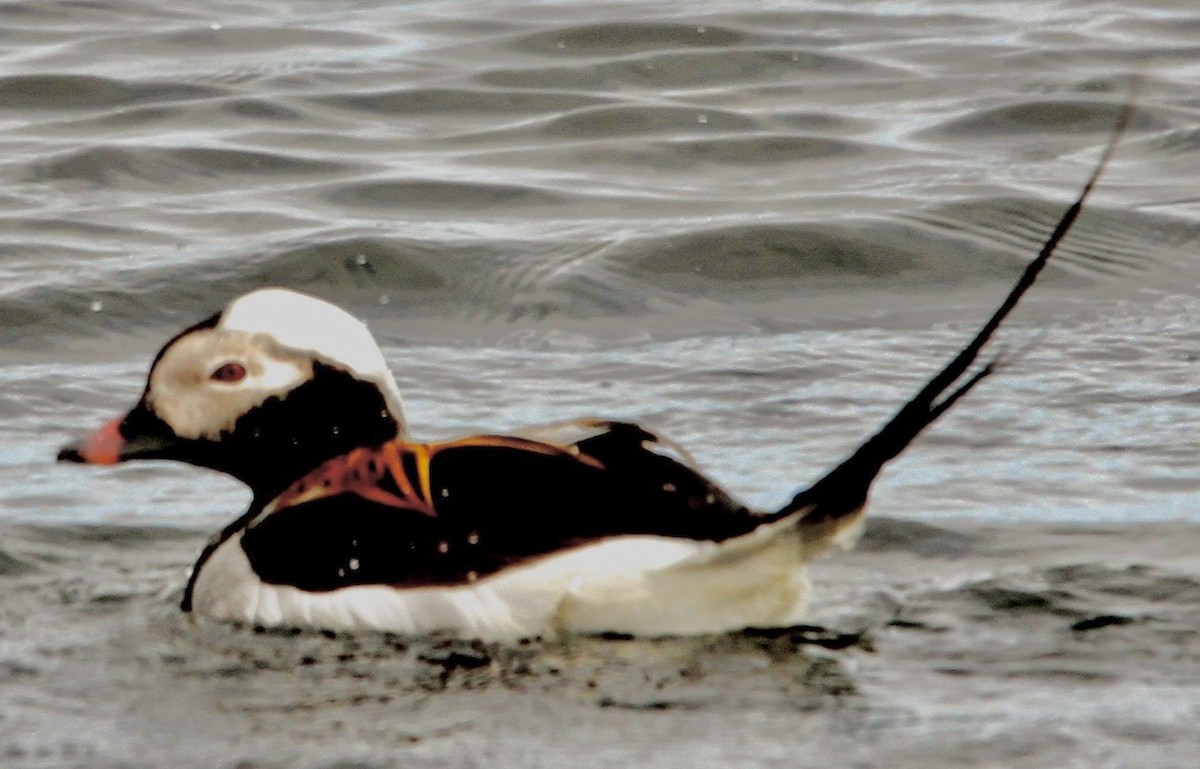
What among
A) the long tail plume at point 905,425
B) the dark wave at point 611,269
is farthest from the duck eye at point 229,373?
the dark wave at point 611,269

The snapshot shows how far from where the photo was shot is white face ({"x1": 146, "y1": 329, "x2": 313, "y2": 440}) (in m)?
4.77

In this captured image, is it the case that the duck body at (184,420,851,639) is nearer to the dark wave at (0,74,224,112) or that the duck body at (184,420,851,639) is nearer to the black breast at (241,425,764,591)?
the black breast at (241,425,764,591)

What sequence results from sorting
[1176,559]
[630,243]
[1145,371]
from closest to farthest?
[1176,559] → [1145,371] → [630,243]

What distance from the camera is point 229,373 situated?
4.79 metres

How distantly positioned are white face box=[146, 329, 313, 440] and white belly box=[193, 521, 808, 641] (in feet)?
1.66

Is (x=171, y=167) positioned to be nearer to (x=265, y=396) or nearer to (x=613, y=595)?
(x=265, y=396)

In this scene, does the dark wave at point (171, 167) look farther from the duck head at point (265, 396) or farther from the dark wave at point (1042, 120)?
the duck head at point (265, 396)

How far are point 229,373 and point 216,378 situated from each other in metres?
0.03

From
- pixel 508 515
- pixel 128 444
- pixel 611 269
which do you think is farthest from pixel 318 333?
pixel 611 269

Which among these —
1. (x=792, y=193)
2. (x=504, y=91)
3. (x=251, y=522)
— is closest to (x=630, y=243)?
(x=792, y=193)

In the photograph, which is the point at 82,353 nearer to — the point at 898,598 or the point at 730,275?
the point at 730,275

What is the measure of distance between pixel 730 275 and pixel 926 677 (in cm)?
377

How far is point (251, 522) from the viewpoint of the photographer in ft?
15.4

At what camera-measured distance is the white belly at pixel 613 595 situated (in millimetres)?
4199
